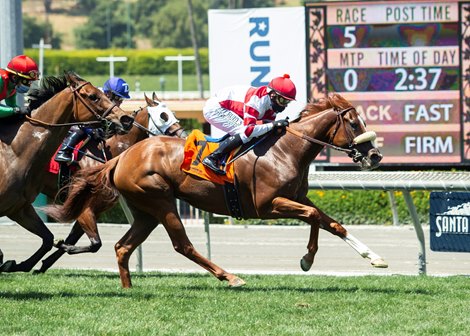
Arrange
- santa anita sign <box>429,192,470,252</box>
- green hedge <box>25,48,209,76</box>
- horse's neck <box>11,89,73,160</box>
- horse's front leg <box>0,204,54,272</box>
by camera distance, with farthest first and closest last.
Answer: green hedge <box>25,48,209,76</box>, santa anita sign <box>429,192,470,252</box>, horse's front leg <box>0,204,54,272</box>, horse's neck <box>11,89,73,160</box>

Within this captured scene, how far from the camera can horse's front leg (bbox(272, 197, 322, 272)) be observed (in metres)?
8.83

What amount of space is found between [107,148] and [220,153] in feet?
6.94

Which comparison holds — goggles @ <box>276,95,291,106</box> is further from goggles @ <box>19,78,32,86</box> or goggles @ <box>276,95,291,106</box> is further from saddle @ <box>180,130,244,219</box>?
goggles @ <box>19,78,32,86</box>

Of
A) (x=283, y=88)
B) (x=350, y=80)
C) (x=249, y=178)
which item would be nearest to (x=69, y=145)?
(x=249, y=178)

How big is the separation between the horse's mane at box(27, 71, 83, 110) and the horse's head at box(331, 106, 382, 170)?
2141 millimetres

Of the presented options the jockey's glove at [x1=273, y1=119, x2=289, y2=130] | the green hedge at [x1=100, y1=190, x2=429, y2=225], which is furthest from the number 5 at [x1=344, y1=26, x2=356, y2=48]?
the jockey's glove at [x1=273, y1=119, x2=289, y2=130]

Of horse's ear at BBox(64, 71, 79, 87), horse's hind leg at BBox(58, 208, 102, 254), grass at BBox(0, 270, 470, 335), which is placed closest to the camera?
grass at BBox(0, 270, 470, 335)

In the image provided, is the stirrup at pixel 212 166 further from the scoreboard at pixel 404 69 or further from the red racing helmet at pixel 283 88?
the scoreboard at pixel 404 69

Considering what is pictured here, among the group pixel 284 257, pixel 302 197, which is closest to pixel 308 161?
pixel 302 197

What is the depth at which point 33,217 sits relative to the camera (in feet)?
31.6

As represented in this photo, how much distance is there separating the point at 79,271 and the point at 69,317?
3.34 meters

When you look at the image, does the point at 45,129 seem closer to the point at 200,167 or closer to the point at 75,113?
the point at 75,113

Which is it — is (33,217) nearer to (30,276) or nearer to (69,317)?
(30,276)

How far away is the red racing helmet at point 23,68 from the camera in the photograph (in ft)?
29.3
